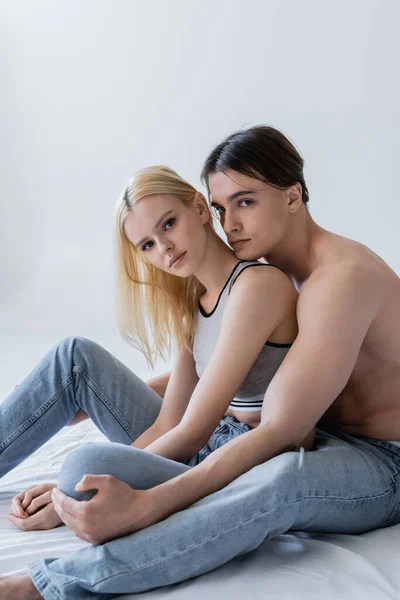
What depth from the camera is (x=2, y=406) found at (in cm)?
207

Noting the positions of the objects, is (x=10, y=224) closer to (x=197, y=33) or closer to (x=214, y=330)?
(x=197, y=33)

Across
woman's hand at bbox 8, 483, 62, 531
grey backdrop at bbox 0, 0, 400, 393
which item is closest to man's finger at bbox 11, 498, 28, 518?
woman's hand at bbox 8, 483, 62, 531

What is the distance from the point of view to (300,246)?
199 centimetres

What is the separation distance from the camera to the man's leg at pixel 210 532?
4.84 ft

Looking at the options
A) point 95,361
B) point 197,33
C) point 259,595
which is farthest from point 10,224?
point 259,595

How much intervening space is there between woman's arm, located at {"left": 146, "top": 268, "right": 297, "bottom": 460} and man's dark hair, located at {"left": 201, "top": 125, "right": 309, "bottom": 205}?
0.28 m

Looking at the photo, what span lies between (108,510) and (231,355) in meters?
0.45

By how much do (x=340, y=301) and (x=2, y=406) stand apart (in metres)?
0.94

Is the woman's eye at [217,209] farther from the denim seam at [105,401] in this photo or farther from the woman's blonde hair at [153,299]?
the denim seam at [105,401]

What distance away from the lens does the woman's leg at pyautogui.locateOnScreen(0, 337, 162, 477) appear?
2.06 metres

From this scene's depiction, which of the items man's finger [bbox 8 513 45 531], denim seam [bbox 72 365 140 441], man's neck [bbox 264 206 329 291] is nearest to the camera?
man's finger [bbox 8 513 45 531]

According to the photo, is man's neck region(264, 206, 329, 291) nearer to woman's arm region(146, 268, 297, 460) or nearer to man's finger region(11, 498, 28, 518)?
woman's arm region(146, 268, 297, 460)

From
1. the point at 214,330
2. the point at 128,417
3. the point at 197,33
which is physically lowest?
the point at 128,417

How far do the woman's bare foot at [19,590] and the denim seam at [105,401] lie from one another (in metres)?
0.66
